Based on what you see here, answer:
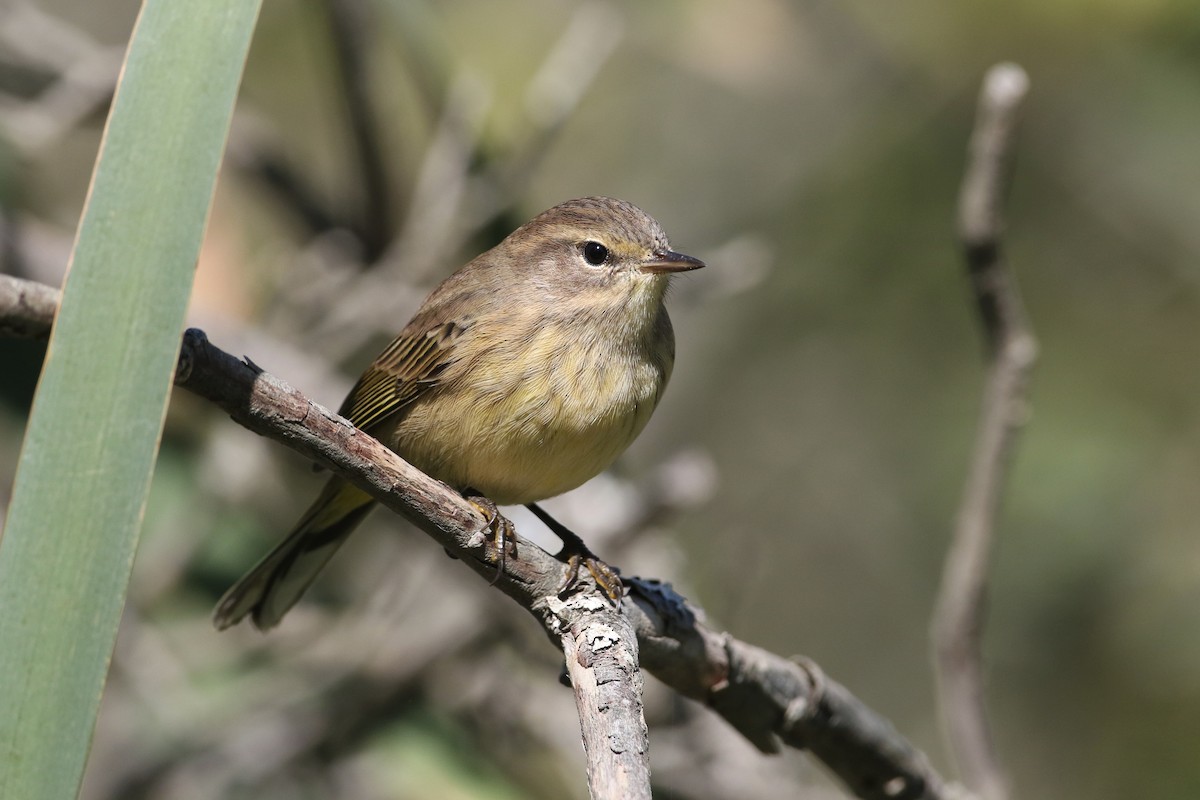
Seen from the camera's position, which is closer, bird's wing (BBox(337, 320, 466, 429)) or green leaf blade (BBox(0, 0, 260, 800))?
green leaf blade (BBox(0, 0, 260, 800))

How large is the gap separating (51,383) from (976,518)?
2.50m

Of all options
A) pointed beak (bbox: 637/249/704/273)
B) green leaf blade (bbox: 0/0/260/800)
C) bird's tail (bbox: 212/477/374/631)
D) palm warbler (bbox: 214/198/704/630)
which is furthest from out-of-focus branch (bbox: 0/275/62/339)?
pointed beak (bbox: 637/249/704/273)

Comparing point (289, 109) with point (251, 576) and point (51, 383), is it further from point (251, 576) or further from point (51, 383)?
point (51, 383)

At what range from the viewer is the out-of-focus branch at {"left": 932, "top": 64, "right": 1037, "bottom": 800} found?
3.12m

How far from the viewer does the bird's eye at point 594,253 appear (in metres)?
3.59

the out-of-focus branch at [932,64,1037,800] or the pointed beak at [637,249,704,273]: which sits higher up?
the pointed beak at [637,249,704,273]

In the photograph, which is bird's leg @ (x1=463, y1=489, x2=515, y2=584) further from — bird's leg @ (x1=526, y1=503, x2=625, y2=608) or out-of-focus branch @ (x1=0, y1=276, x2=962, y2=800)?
bird's leg @ (x1=526, y1=503, x2=625, y2=608)

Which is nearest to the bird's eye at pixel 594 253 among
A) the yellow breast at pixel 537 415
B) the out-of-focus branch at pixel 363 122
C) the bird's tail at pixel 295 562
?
the yellow breast at pixel 537 415

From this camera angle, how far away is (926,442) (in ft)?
20.0

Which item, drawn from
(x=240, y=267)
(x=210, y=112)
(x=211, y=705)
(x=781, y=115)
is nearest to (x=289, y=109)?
(x=240, y=267)

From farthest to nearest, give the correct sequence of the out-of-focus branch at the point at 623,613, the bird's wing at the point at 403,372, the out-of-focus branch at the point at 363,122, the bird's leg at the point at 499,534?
1. the out-of-focus branch at the point at 363,122
2. the bird's wing at the point at 403,372
3. the bird's leg at the point at 499,534
4. the out-of-focus branch at the point at 623,613

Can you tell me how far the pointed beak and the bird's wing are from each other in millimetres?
555

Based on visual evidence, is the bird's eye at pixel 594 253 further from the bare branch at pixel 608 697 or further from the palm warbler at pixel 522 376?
the bare branch at pixel 608 697

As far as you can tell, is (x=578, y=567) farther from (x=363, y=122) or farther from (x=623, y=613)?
(x=363, y=122)
